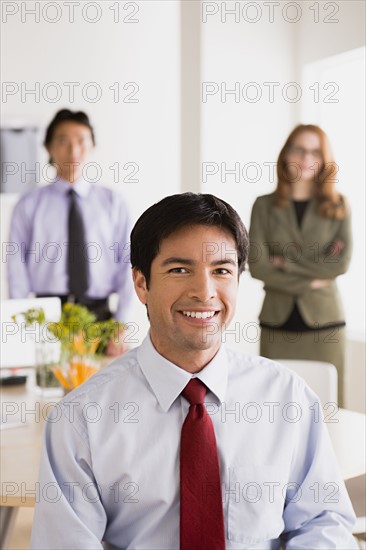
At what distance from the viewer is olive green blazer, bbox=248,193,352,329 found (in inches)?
138

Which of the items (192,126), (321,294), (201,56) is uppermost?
(201,56)

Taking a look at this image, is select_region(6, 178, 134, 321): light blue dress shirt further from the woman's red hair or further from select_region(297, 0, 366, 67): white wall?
select_region(297, 0, 366, 67): white wall

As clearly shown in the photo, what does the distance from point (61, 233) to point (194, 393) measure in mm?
Answer: 2867

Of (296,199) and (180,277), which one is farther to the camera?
(296,199)

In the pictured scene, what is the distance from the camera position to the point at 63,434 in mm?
1354

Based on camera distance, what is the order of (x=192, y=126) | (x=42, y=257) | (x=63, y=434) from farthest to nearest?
(x=192, y=126) → (x=42, y=257) → (x=63, y=434)

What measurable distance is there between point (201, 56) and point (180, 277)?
11.3 ft

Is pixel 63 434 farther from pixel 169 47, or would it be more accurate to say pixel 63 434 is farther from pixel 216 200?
pixel 169 47

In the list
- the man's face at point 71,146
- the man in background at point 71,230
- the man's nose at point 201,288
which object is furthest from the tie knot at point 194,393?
the man's face at point 71,146

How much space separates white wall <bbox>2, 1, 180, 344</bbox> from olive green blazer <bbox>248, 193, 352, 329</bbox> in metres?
1.39

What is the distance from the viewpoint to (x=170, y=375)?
1444 mm

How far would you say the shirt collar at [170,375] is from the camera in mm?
1433

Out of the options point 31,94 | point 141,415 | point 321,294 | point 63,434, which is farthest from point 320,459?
point 31,94

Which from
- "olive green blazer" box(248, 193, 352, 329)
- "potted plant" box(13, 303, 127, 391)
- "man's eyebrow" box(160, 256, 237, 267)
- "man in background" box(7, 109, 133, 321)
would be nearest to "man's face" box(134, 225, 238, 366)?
"man's eyebrow" box(160, 256, 237, 267)
